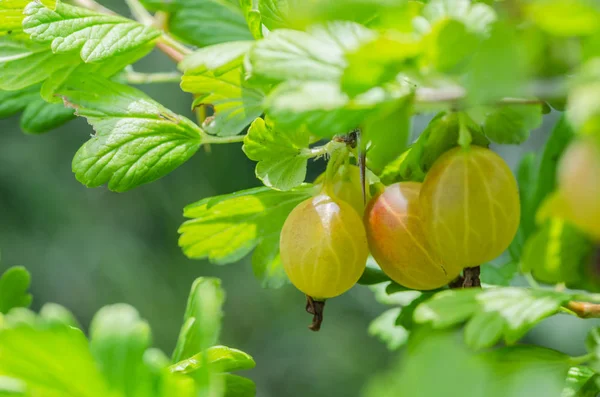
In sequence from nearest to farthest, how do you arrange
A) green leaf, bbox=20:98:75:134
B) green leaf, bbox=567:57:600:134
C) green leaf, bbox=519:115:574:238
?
1. green leaf, bbox=567:57:600:134
2. green leaf, bbox=519:115:574:238
3. green leaf, bbox=20:98:75:134

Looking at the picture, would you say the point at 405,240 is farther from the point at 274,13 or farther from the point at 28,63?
the point at 28,63

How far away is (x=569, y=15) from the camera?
21 cm

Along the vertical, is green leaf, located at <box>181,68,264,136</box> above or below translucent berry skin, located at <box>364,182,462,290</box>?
above

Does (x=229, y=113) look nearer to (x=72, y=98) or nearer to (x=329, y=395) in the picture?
(x=72, y=98)

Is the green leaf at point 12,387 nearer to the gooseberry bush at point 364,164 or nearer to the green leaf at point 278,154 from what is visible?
the gooseberry bush at point 364,164

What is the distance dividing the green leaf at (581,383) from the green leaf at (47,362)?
27 cm

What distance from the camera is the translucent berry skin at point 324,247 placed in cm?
42

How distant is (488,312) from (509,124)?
0.15m

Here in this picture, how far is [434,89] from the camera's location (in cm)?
29

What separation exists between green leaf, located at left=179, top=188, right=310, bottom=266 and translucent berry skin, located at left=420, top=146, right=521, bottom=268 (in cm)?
14

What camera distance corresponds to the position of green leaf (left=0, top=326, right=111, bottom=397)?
0.27 m

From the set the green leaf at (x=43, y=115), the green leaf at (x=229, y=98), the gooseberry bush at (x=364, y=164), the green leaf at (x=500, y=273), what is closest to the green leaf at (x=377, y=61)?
the gooseberry bush at (x=364, y=164)

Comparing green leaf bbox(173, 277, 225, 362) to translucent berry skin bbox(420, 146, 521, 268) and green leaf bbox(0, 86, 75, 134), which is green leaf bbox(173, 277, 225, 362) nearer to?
A: translucent berry skin bbox(420, 146, 521, 268)

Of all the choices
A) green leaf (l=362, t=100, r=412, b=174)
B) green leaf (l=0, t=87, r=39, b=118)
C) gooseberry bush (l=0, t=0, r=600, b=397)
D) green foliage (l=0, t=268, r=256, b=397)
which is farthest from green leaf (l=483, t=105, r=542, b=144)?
green leaf (l=0, t=87, r=39, b=118)
